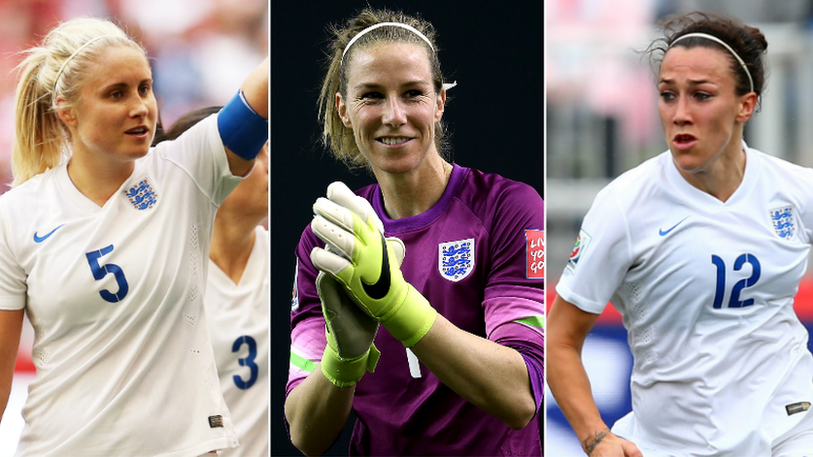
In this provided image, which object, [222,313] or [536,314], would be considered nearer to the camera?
[536,314]

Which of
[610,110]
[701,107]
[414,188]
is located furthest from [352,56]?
[701,107]

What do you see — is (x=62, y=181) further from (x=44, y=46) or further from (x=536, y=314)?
(x=536, y=314)

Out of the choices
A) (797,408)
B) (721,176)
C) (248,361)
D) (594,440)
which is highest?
(721,176)

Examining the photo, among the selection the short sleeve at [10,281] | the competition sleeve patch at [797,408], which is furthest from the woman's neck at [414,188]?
the competition sleeve patch at [797,408]

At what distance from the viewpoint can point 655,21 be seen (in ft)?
8.79

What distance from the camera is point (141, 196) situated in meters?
2.60

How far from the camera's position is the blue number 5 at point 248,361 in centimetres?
272

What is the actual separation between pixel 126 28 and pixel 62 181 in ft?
1.78

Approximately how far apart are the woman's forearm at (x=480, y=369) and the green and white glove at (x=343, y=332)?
0.46 ft

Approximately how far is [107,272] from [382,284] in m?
1.02

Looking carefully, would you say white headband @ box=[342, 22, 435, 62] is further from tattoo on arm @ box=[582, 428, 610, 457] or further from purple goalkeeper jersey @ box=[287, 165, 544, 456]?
tattoo on arm @ box=[582, 428, 610, 457]

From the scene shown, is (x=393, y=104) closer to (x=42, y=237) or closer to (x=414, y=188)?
(x=414, y=188)

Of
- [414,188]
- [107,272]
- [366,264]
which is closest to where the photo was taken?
[366,264]

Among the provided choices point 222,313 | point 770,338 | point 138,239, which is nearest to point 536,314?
point 770,338
